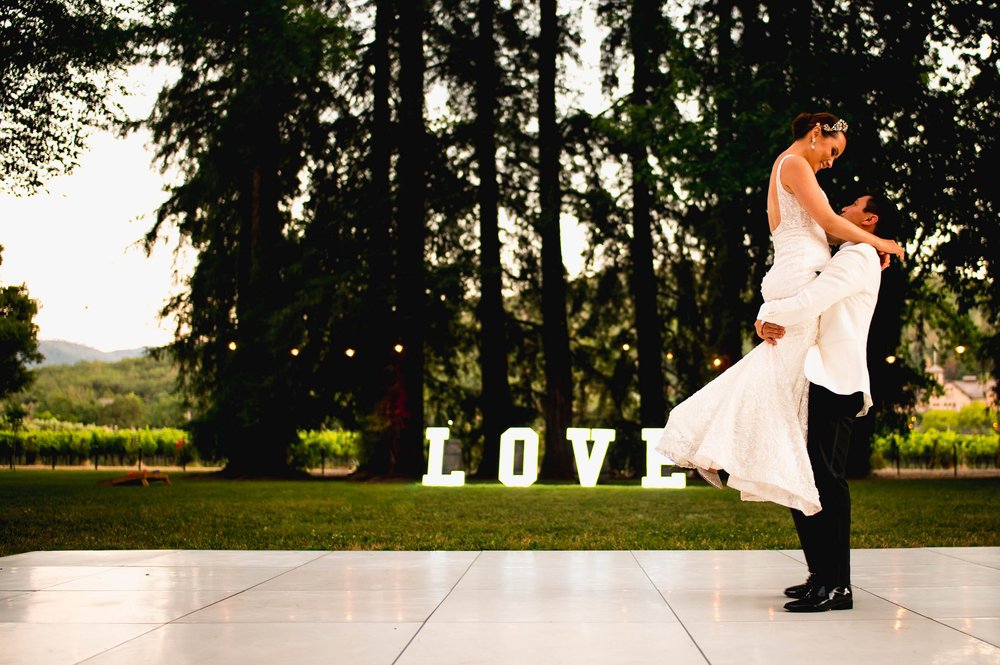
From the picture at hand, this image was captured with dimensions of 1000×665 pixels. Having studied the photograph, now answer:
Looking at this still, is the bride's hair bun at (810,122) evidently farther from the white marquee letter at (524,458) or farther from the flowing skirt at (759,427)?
the white marquee letter at (524,458)

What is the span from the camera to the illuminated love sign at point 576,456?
21.1 metres

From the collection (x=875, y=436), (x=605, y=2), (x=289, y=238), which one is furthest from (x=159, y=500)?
(x=875, y=436)

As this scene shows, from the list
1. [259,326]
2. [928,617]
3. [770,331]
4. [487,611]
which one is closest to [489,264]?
[259,326]

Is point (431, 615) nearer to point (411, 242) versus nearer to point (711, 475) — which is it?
point (711, 475)

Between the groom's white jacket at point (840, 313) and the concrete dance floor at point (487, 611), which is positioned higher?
the groom's white jacket at point (840, 313)

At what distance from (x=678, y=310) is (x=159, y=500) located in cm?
1643

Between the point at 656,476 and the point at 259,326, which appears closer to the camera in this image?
the point at 656,476

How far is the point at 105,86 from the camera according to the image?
16.2 m

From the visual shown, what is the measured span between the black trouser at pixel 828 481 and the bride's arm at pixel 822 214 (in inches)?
29.7

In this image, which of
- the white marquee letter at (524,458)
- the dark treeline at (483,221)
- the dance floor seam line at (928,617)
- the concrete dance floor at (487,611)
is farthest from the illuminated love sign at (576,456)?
the dance floor seam line at (928,617)

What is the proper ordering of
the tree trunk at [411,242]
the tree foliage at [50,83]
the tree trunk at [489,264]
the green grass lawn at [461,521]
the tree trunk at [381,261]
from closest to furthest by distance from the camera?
the green grass lawn at [461,521] < the tree foliage at [50,83] < the tree trunk at [411,242] < the tree trunk at [381,261] < the tree trunk at [489,264]

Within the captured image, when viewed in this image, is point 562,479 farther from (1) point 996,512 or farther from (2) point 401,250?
(1) point 996,512

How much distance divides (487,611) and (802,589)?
1.56m

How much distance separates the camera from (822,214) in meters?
5.16
